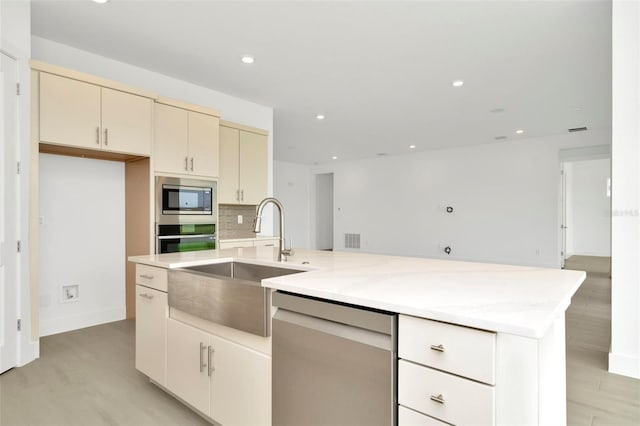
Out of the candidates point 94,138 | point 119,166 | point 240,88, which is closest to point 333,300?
point 94,138

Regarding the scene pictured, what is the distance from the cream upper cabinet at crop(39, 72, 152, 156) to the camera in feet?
9.37

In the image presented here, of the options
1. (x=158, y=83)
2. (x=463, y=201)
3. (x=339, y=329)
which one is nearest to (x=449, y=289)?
(x=339, y=329)

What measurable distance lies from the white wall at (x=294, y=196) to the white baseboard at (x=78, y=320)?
6172 mm

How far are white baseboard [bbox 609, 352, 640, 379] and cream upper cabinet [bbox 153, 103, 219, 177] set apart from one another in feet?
13.1

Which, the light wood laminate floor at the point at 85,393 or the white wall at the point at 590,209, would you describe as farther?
the white wall at the point at 590,209

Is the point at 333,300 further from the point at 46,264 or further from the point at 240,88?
the point at 240,88

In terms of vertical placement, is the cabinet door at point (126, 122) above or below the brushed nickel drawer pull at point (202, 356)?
above

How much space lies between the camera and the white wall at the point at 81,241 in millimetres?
3316

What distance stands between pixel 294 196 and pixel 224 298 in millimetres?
8756

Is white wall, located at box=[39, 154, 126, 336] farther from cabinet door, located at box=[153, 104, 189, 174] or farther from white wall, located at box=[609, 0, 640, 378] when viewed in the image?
white wall, located at box=[609, 0, 640, 378]

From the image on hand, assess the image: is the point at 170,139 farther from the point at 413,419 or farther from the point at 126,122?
the point at 413,419

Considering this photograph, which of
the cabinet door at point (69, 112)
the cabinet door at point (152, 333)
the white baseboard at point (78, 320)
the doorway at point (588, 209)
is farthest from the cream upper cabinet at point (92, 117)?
the doorway at point (588, 209)

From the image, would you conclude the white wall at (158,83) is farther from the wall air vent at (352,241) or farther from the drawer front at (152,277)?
the wall air vent at (352,241)

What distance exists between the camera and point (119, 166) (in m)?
3.82
